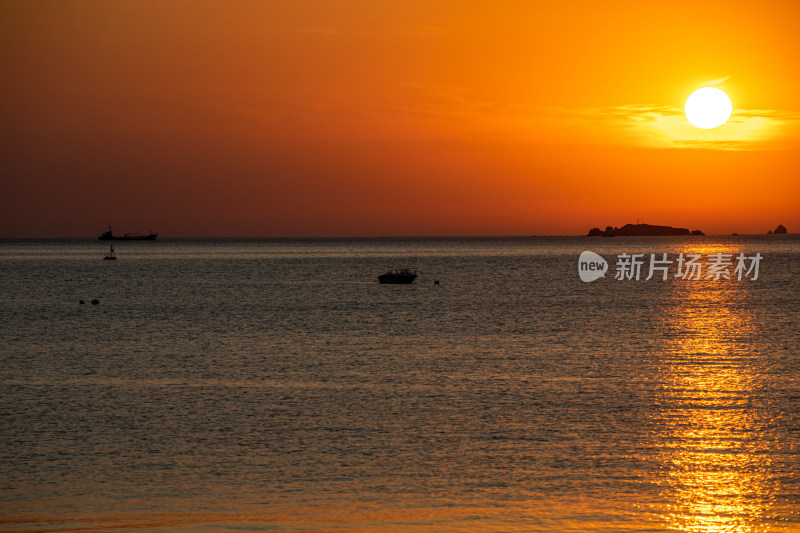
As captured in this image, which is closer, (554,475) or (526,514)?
(526,514)

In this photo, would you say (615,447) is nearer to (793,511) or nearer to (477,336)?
(793,511)

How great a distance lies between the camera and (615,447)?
29906 mm

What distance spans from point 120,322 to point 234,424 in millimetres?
52532

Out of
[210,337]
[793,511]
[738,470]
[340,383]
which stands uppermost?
[210,337]

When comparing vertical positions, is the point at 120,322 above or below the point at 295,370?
above

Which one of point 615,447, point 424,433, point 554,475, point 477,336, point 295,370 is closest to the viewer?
point 554,475

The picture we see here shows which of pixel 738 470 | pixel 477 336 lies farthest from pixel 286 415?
pixel 477 336

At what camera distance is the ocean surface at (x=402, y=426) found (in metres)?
22.6

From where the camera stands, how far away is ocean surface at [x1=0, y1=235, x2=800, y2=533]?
74.1 ft

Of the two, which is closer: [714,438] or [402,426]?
[714,438]

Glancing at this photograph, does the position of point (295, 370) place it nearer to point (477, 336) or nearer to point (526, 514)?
point (477, 336)

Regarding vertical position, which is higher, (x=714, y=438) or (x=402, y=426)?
(x=714, y=438)

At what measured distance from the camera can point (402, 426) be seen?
3350 centimetres

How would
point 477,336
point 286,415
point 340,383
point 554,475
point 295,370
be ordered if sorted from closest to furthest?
1. point 554,475
2. point 286,415
3. point 340,383
4. point 295,370
5. point 477,336
